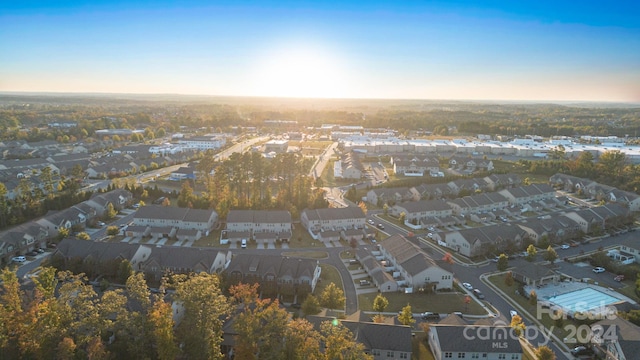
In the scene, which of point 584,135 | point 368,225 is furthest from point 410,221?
point 584,135

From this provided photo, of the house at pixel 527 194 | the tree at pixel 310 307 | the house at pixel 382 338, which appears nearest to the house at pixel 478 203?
the house at pixel 527 194

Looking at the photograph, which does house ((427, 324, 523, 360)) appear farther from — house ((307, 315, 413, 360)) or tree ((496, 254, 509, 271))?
tree ((496, 254, 509, 271))

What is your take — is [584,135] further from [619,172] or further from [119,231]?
[119,231]

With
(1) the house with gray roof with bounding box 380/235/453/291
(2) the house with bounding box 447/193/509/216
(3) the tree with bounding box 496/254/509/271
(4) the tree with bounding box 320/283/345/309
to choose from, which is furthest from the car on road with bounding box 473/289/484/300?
(2) the house with bounding box 447/193/509/216

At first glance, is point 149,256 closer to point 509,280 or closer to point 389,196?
point 509,280

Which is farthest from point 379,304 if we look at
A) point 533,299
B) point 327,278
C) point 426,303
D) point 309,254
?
point 533,299
